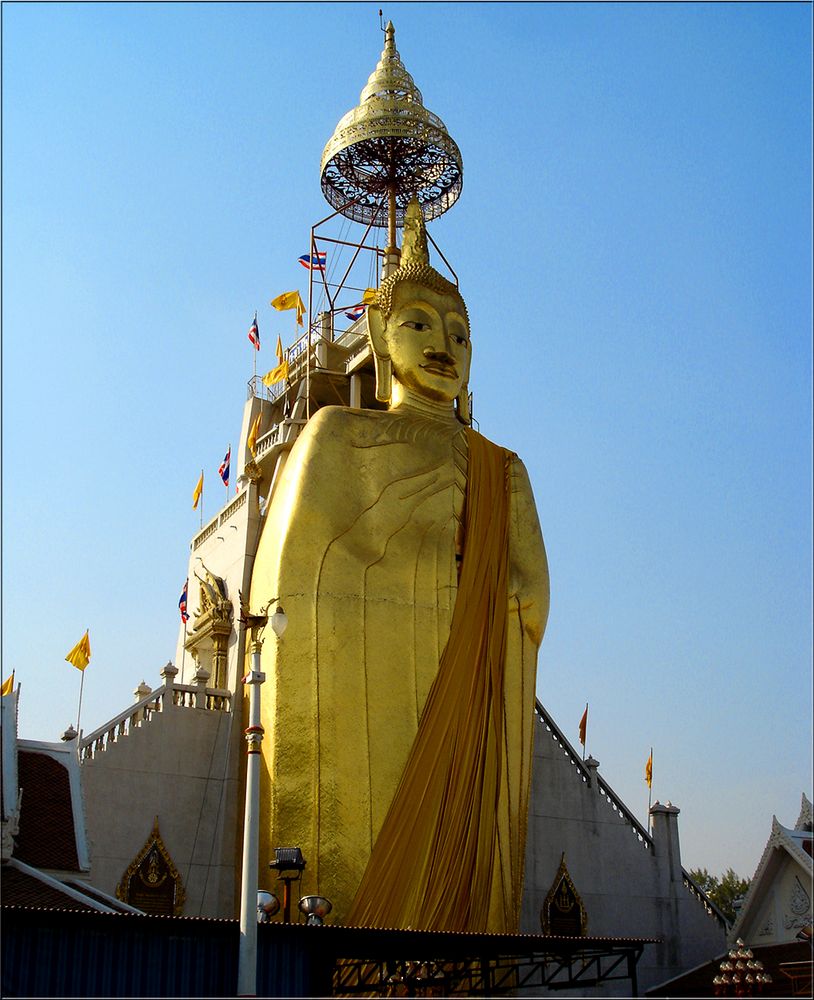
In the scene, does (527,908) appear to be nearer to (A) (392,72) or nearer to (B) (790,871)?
(B) (790,871)

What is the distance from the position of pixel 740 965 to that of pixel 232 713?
722 cm

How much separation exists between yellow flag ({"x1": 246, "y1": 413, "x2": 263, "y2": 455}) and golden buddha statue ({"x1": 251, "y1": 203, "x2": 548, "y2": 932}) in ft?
14.2

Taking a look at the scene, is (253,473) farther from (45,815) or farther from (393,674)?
(45,815)

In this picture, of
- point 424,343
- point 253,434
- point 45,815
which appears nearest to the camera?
point 45,815

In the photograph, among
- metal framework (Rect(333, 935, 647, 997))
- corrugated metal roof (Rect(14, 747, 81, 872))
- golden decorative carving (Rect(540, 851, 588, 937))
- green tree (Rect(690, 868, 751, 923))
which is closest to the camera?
metal framework (Rect(333, 935, 647, 997))

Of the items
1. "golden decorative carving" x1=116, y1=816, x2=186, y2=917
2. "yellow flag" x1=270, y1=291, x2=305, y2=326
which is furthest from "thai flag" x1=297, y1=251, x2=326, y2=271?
"golden decorative carving" x1=116, y1=816, x2=186, y2=917

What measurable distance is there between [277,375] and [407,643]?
6615 mm

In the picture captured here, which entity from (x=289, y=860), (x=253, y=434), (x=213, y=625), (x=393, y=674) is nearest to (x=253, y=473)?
(x=253, y=434)

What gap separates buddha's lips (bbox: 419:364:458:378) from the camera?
60.3 ft

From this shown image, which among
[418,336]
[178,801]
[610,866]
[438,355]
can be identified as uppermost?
[418,336]

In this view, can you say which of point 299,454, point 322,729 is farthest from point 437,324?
point 322,729

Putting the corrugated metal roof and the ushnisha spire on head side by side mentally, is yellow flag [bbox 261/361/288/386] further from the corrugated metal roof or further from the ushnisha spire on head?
the corrugated metal roof

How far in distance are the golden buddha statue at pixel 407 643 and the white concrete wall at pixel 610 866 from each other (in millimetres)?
2772

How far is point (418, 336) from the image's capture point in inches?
725
